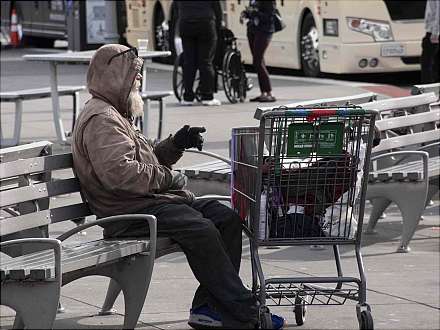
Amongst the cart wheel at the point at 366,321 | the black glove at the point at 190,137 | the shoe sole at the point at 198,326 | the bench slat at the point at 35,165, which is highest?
the black glove at the point at 190,137

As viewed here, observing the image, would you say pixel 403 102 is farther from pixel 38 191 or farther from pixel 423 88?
pixel 38 191

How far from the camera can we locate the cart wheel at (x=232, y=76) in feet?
54.4

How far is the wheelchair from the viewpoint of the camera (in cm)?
1658

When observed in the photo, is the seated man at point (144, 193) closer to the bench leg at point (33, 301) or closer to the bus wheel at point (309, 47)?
the bench leg at point (33, 301)

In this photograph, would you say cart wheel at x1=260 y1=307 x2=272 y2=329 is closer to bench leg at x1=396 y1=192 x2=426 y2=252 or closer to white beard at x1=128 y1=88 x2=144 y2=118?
white beard at x1=128 y1=88 x2=144 y2=118

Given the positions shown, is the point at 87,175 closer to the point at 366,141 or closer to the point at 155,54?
the point at 366,141

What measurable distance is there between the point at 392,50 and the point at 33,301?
14.0m

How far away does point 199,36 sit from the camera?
51.2 feet

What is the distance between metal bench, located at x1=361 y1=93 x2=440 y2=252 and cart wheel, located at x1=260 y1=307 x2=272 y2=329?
287 cm

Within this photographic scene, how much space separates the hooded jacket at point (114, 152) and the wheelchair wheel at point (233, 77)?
10.3 m

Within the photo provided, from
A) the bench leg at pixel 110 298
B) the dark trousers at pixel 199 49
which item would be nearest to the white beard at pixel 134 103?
the bench leg at pixel 110 298

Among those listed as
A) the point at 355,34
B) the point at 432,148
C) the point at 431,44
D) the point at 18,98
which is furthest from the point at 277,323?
the point at 355,34

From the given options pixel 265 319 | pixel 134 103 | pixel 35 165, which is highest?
pixel 134 103

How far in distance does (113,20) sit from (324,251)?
11737 mm
